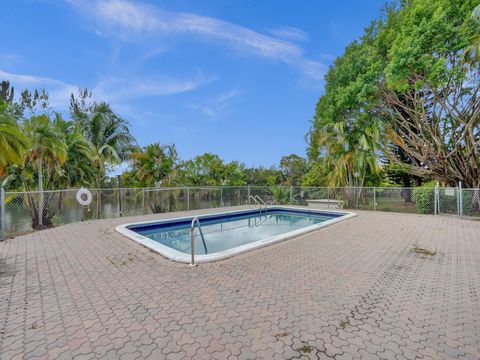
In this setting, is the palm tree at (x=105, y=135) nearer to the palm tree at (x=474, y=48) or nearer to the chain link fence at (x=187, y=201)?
the chain link fence at (x=187, y=201)

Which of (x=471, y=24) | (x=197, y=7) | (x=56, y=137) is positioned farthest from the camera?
(x=197, y=7)

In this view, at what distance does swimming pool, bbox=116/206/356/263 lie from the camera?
16.6 ft

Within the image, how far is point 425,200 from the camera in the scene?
10.8 meters

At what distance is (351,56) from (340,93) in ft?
6.17

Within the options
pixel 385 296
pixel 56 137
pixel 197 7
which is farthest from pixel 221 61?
pixel 385 296

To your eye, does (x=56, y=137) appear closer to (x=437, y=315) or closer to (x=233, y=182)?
(x=437, y=315)

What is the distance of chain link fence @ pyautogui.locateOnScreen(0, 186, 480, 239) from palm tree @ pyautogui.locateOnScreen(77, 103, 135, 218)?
2.00 metres

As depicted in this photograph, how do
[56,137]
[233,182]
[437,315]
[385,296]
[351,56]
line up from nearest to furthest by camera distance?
[437,315], [385,296], [56,137], [351,56], [233,182]

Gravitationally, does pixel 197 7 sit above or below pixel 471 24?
above

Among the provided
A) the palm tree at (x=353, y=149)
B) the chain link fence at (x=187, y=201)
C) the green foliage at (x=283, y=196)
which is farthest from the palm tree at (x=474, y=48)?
the green foliage at (x=283, y=196)

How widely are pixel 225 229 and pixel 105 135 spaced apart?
9.07 metres

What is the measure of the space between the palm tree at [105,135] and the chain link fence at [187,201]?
6.58 ft

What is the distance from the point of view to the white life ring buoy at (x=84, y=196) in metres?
8.54

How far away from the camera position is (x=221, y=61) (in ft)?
46.3
